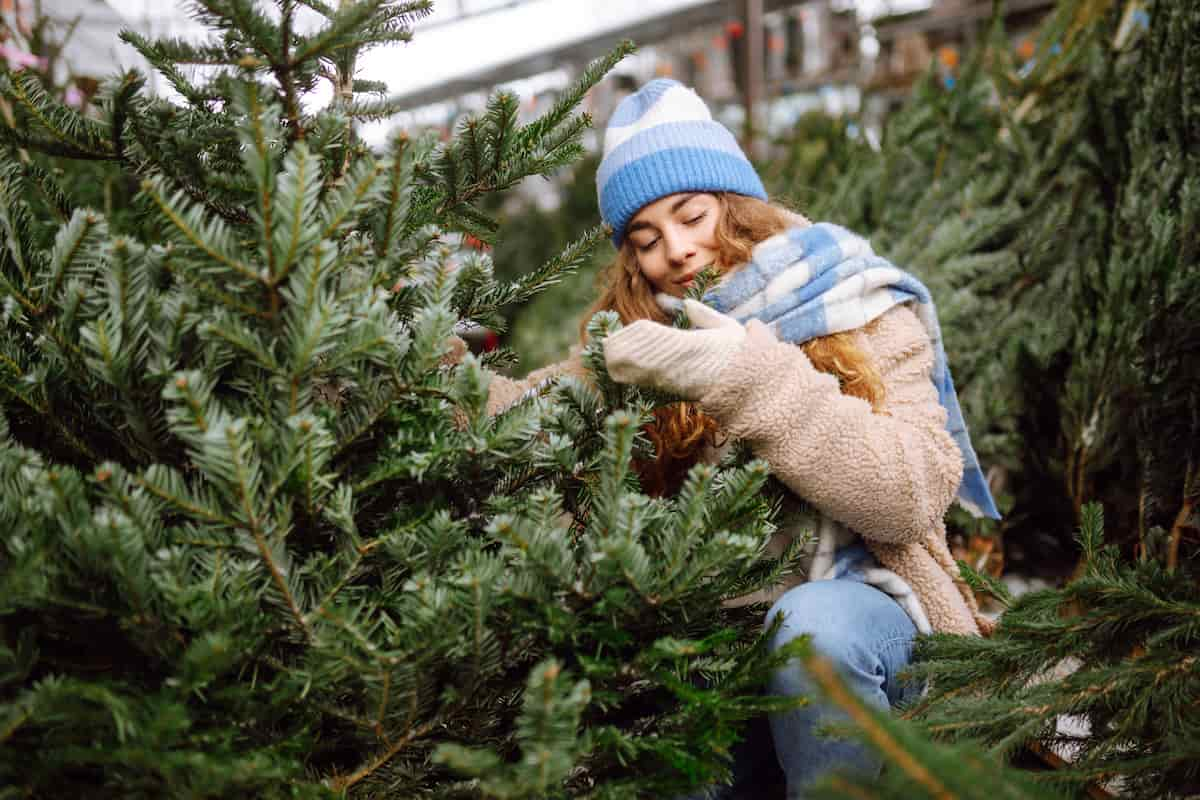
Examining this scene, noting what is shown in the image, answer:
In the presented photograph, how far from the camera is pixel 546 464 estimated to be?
1.05 m

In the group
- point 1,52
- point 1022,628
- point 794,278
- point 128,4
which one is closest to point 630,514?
point 1022,628

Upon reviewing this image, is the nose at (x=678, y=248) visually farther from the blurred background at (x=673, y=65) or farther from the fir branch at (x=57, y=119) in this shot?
the blurred background at (x=673, y=65)

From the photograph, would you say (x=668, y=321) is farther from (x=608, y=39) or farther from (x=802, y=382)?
(x=608, y=39)

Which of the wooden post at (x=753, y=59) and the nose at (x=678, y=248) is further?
the wooden post at (x=753, y=59)

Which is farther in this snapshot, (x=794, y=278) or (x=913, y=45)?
(x=913, y=45)

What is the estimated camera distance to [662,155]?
1.61 meters

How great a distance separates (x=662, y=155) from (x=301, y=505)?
102 centimetres

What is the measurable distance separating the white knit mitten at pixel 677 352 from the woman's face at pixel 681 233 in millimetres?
401

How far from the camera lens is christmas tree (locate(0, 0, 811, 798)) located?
2.61 feet

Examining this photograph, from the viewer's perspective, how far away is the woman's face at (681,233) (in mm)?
1616

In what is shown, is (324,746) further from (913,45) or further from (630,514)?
(913,45)

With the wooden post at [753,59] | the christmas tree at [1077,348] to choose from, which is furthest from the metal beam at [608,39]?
the christmas tree at [1077,348]

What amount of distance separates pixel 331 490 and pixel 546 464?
26cm

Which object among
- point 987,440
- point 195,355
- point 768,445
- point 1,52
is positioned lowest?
point 987,440
